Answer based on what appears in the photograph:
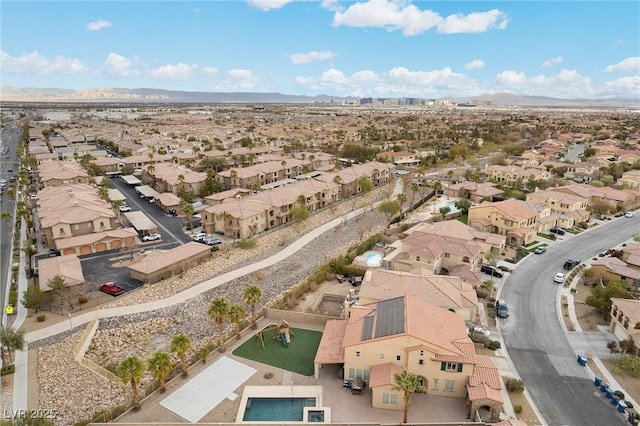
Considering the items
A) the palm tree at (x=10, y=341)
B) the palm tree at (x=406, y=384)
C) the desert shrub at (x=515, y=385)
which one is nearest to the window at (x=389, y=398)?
the palm tree at (x=406, y=384)

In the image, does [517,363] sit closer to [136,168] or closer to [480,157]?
[136,168]

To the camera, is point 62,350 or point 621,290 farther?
point 621,290

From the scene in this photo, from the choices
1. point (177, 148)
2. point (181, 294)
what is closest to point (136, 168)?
point (177, 148)

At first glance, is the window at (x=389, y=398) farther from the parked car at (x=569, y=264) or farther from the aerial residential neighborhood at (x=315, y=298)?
the parked car at (x=569, y=264)

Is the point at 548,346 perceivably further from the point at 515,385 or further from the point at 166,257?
the point at 166,257

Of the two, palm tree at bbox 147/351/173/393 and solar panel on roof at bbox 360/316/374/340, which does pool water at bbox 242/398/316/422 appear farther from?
palm tree at bbox 147/351/173/393
